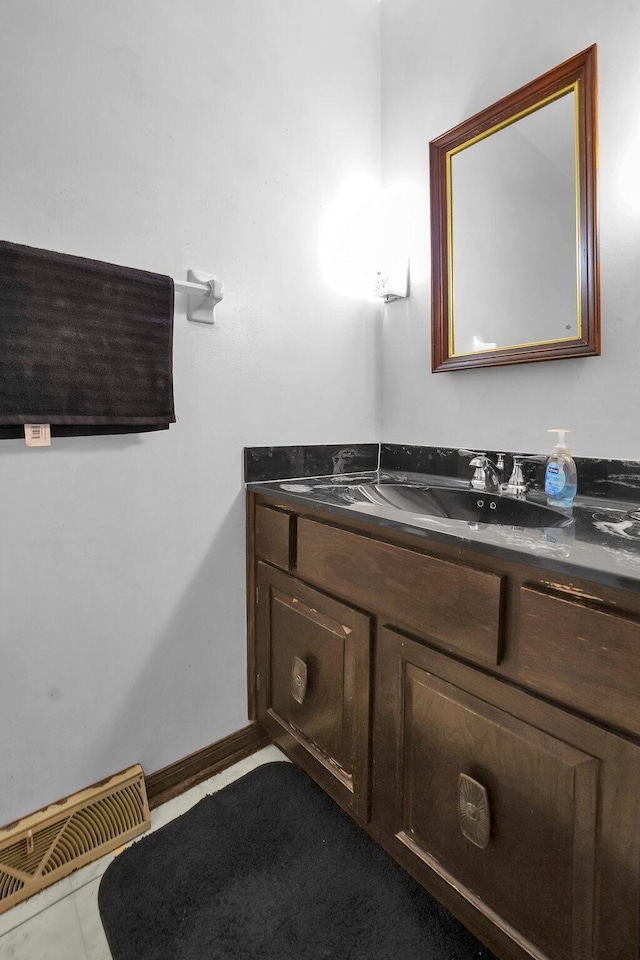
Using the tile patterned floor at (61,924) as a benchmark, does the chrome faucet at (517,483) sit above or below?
above

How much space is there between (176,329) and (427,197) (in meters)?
0.92

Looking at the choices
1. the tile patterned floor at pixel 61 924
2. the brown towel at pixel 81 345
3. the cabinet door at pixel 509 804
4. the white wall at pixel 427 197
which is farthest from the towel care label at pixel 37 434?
the white wall at pixel 427 197

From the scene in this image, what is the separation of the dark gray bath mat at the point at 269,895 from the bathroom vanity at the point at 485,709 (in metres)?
0.09

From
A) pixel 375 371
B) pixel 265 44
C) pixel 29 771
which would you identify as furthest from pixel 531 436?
pixel 29 771

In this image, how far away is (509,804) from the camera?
0.78 m

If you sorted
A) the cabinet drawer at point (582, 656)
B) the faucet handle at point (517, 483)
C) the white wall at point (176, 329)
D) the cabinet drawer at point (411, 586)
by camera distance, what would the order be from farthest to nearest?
the faucet handle at point (517, 483), the white wall at point (176, 329), the cabinet drawer at point (411, 586), the cabinet drawer at point (582, 656)

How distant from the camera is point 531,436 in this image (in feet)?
4.28

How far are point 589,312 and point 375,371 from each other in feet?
2.39

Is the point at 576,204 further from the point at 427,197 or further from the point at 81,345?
the point at 81,345

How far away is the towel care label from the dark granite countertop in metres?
0.54

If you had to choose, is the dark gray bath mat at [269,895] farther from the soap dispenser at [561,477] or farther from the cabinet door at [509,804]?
the soap dispenser at [561,477]

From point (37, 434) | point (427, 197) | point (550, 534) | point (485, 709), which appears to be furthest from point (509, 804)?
point (427, 197)

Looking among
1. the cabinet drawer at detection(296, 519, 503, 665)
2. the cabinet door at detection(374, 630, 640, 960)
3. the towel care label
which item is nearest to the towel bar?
the towel care label

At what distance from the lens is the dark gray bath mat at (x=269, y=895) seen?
91cm
